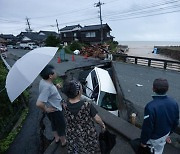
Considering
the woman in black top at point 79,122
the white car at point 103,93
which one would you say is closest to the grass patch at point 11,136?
the woman in black top at point 79,122

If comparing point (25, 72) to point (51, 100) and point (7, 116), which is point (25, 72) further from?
point (7, 116)

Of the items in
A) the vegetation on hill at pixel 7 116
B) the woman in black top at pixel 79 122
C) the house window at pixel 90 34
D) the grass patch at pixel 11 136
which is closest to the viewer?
the woman in black top at pixel 79 122

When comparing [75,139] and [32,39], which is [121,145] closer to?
[75,139]

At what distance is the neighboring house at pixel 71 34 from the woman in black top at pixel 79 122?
135ft

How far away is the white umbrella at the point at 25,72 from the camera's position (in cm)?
251

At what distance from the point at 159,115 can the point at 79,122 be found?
111cm

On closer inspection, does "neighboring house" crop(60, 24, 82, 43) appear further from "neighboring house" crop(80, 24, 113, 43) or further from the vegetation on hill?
the vegetation on hill

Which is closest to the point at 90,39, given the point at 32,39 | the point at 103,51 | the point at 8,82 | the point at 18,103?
the point at 103,51

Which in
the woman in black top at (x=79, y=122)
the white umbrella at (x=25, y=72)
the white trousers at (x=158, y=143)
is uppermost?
the white umbrella at (x=25, y=72)

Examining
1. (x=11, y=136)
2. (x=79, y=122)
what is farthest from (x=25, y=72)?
(x=11, y=136)

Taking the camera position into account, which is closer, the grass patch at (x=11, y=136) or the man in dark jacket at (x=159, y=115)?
the man in dark jacket at (x=159, y=115)

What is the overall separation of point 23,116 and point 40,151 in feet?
7.01

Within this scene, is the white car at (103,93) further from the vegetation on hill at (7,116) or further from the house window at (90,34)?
the house window at (90,34)

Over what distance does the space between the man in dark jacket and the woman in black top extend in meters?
0.65
